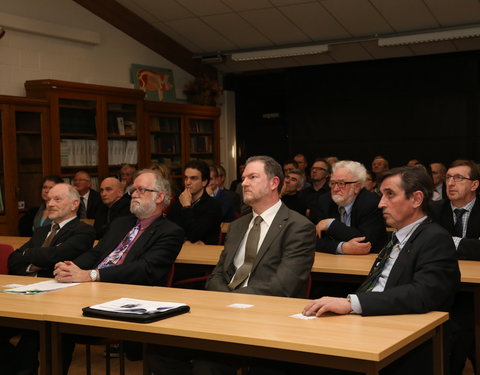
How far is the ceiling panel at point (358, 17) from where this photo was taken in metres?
8.59

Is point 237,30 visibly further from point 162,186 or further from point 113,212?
point 162,186

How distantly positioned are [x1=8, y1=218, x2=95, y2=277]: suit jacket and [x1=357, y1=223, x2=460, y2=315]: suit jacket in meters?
2.07

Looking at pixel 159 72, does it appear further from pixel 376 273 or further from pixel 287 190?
pixel 376 273

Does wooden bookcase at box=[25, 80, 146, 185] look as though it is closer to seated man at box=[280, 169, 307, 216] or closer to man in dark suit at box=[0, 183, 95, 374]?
seated man at box=[280, 169, 307, 216]

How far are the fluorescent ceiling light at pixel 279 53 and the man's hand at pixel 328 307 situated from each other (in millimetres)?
7536

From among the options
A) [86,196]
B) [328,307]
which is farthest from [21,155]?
[328,307]

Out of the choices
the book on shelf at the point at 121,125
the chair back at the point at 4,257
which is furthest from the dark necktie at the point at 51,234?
the book on shelf at the point at 121,125

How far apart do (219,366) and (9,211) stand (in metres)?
5.28

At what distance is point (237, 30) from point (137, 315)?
759cm

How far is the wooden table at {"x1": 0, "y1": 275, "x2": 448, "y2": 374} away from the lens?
225 centimetres

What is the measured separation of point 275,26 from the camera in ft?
30.9

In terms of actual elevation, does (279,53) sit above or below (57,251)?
above

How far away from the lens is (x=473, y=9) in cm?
845

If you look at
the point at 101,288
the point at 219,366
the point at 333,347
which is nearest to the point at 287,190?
the point at 101,288
